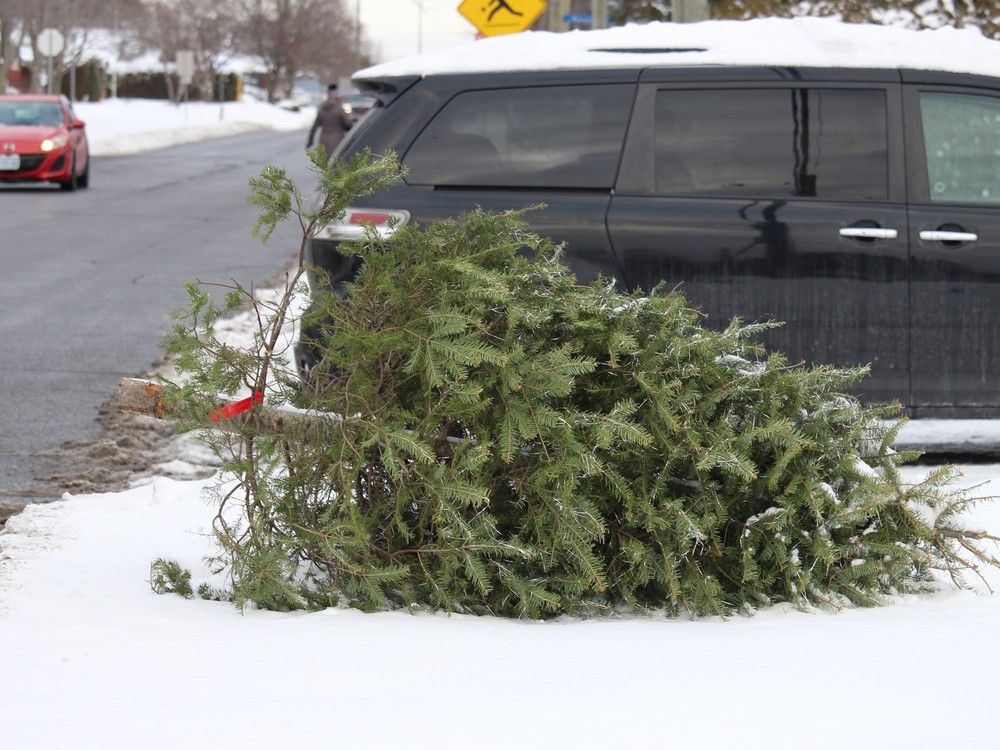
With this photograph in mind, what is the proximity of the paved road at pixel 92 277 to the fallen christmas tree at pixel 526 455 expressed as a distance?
239cm

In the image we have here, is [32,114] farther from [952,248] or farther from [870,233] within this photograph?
[952,248]

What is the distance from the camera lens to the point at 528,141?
646 cm

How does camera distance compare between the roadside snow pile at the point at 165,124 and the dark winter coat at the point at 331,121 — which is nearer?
the dark winter coat at the point at 331,121

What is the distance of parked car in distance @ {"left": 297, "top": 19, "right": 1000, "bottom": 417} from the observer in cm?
639

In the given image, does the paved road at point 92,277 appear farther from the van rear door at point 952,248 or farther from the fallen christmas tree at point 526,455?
the van rear door at point 952,248

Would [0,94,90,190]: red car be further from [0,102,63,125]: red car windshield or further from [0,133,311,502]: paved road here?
[0,133,311,502]: paved road

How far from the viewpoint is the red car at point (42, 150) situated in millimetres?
23844

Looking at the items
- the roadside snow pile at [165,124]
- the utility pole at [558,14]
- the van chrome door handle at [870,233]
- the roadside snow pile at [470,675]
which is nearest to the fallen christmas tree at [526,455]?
the roadside snow pile at [470,675]

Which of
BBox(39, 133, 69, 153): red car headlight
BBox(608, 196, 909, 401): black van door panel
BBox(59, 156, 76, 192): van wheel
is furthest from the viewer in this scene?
BBox(59, 156, 76, 192): van wheel

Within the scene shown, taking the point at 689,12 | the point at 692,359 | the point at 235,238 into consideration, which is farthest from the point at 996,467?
the point at 235,238

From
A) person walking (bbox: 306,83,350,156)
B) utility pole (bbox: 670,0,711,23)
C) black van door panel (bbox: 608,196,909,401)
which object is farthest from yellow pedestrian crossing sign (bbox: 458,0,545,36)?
black van door panel (bbox: 608,196,909,401)

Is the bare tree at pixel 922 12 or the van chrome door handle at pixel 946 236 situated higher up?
the bare tree at pixel 922 12

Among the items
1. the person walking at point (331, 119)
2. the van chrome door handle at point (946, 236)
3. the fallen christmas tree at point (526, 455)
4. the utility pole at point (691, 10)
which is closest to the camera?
the fallen christmas tree at point (526, 455)

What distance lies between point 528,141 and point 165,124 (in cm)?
5025
